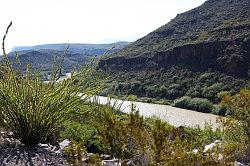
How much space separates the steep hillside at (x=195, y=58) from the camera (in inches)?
1811

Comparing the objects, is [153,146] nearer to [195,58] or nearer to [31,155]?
[31,155]

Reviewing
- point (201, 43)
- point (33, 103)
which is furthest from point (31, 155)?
point (201, 43)

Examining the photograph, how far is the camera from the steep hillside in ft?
151

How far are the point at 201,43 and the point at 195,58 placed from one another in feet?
6.49

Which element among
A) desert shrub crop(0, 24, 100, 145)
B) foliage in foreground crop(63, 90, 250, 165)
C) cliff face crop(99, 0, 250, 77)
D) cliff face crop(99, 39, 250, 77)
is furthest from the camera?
cliff face crop(99, 0, 250, 77)

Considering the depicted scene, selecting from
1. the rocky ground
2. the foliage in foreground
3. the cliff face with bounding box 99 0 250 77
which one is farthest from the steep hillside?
the foliage in foreground

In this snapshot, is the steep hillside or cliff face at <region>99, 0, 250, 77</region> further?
cliff face at <region>99, 0, 250, 77</region>

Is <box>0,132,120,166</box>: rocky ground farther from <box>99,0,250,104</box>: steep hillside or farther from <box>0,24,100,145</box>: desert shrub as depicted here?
<box>99,0,250,104</box>: steep hillside

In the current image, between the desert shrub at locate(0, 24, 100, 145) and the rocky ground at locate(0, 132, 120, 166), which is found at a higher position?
the desert shrub at locate(0, 24, 100, 145)

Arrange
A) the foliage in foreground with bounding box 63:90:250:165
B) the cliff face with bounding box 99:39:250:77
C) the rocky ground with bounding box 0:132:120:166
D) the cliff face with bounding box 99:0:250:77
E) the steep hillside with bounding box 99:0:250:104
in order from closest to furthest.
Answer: the foliage in foreground with bounding box 63:90:250:165
the rocky ground with bounding box 0:132:120:166
the cliff face with bounding box 99:39:250:77
the steep hillside with bounding box 99:0:250:104
the cliff face with bounding box 99:0:250:77

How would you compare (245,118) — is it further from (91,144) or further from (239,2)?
(239,2)

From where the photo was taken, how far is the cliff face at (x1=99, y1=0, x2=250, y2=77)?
4722 cm

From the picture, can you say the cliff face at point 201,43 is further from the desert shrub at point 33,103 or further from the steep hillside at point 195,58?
the desert shrub at point 33,103

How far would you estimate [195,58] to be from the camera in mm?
51688
